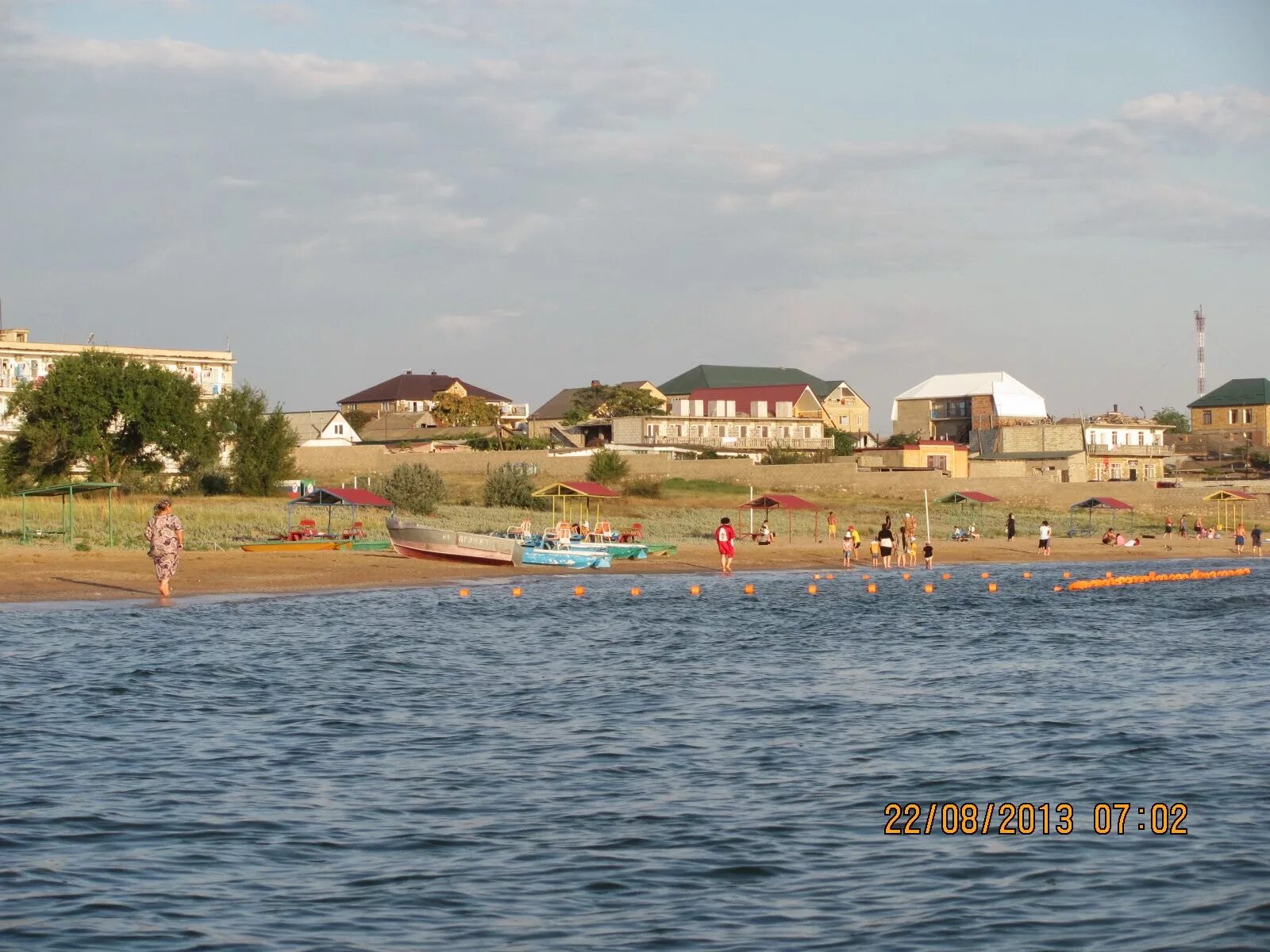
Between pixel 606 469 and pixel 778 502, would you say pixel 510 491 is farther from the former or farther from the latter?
pixel 778 502

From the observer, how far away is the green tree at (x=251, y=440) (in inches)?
2881

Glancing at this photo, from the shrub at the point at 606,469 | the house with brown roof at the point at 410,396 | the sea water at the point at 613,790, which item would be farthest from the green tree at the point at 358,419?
the sea water at the point at 613,790

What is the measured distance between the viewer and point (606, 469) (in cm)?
8406

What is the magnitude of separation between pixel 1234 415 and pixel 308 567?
11604cm

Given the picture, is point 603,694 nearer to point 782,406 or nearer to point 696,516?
point 696,516

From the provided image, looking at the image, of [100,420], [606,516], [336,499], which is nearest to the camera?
[336,499]

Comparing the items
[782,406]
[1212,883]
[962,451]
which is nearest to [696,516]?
[962,451]

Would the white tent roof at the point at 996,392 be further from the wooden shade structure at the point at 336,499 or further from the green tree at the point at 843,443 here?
the wooden shade structure at the point at 336,499

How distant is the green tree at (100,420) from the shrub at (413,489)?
11600 millimetres

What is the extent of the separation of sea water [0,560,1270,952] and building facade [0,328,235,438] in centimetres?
6617

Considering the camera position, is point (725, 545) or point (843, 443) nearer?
point (725, 545)

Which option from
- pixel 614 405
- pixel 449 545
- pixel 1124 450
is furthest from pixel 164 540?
pixel 614 405

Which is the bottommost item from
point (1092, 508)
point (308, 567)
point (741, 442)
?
point (308, 567)

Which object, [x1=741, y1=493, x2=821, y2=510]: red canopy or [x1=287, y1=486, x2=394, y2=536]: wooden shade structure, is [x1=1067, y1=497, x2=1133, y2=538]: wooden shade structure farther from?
[x1=287, y1=486, x2=394, y2=536]: wooden shade structure
